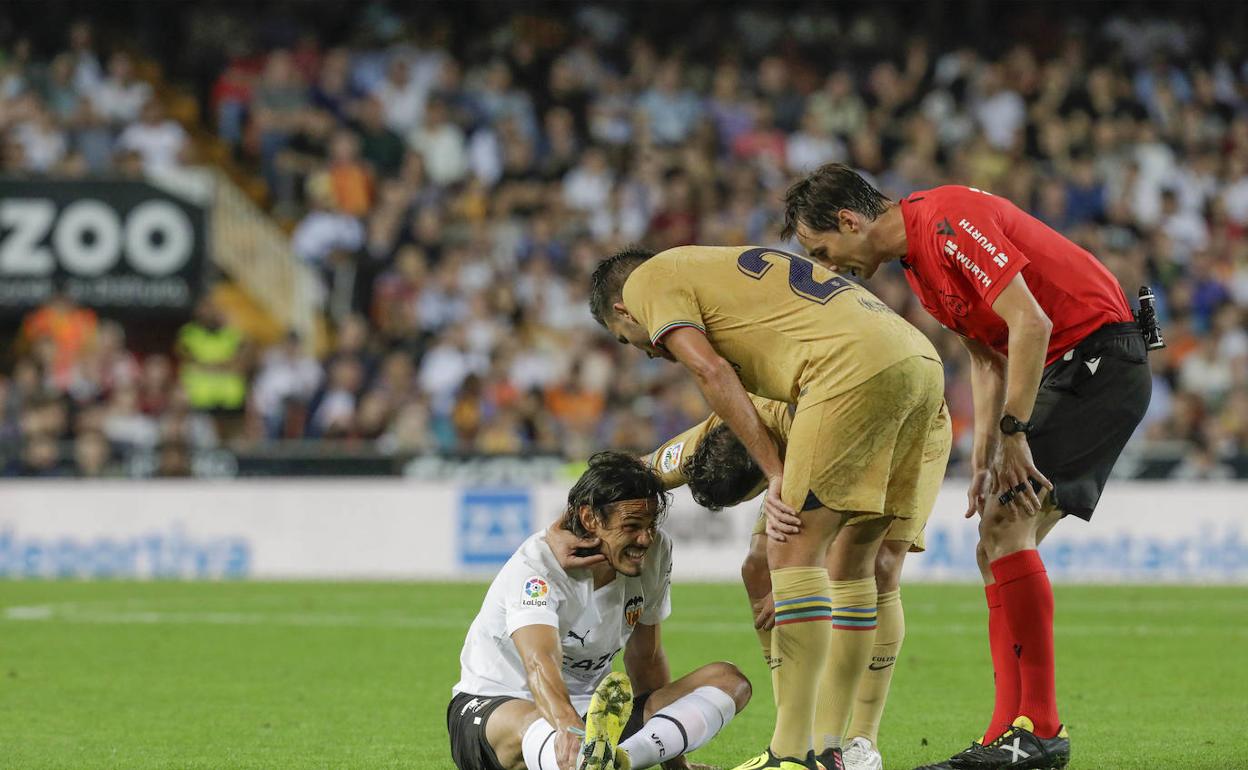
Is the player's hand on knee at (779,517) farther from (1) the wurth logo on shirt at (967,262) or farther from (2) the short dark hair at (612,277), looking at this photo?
(1) the wurth logo on shirt at (967,262)

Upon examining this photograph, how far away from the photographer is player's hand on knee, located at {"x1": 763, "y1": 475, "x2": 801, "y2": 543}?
5391 millimetres

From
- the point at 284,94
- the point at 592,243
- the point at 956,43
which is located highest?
the point at 956,43

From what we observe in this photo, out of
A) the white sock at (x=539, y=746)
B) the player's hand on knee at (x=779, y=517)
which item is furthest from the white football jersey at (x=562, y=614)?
the player's hand on knee at (x=779, y=517)

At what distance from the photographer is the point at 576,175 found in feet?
65.2

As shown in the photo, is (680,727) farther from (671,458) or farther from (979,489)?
(979,489)

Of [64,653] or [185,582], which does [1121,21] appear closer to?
[185,582]

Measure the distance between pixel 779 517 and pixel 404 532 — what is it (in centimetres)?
1061

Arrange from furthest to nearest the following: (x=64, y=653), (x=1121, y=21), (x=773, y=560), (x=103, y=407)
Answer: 1. (x=1121, y=21)
2. (x=103, y=407)
3. (x=64, y=653)
4. (x=773, y=560)

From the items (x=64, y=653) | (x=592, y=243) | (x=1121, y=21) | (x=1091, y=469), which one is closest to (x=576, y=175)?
(x=592, y=243)

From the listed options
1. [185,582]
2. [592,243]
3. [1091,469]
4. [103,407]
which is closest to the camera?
[1091,469]

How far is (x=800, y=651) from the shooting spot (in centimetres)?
536

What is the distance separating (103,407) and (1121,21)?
14.7 metres

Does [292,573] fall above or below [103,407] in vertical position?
below

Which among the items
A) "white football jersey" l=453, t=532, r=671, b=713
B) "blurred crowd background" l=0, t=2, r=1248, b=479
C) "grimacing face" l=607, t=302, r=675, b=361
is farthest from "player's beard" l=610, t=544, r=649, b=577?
"blurred crowd background" l=0, t=2, r=1248, b=479
